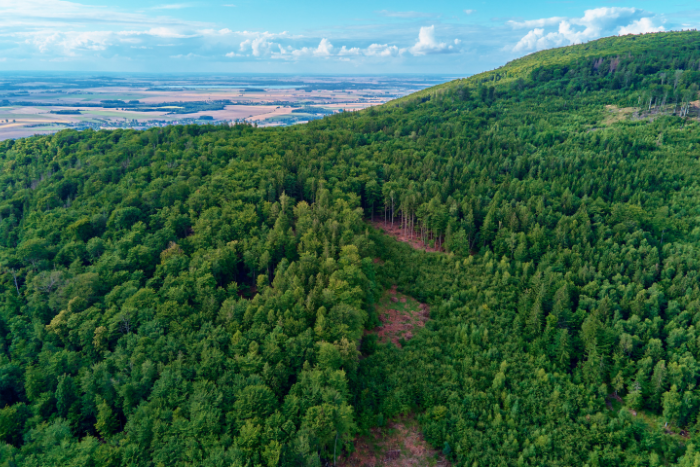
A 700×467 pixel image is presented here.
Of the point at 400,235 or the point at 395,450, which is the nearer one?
the point at 395,450

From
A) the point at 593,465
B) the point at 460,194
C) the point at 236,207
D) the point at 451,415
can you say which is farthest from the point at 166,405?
the point at 460,194

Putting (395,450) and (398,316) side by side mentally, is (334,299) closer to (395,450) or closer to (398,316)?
(398,316)

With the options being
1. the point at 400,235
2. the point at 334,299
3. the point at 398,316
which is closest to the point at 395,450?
the point at 334,299

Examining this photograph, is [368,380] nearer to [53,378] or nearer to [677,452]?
[677,452]

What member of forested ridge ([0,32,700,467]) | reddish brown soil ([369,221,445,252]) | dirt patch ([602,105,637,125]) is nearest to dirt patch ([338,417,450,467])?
forested ridge ([0,32,700,467])

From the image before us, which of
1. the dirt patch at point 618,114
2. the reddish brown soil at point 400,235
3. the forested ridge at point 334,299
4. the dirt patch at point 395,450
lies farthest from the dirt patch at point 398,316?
the dirt patch at point 618,114

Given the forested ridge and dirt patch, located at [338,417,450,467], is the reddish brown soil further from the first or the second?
dirt patch, located at [338,417,450,467]
